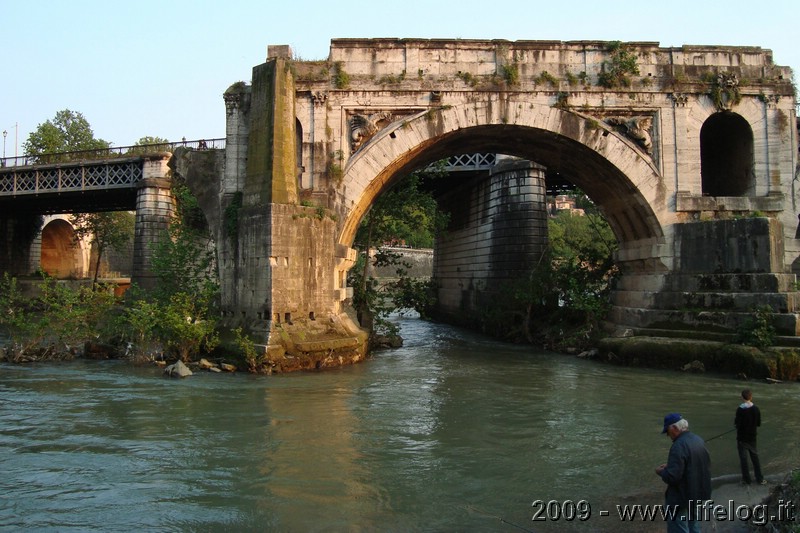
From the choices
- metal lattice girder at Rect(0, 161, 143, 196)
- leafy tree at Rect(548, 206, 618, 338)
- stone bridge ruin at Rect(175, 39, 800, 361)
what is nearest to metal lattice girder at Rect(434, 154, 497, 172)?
leafy tree at Rect(548, 206, 618, 338)

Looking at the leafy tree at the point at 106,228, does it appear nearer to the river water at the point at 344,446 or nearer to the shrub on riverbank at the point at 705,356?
the river water at the point at 344,446

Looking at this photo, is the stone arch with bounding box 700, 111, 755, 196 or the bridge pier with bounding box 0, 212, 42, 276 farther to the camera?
the bridge pier with bounding box 0, 212, 42, 276

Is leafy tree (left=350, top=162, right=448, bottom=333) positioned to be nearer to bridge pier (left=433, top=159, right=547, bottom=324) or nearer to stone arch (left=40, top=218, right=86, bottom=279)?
bridge pier (left=433, top=159, right=547, bottom=324)

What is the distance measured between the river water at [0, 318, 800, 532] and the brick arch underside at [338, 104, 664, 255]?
14.4 ft

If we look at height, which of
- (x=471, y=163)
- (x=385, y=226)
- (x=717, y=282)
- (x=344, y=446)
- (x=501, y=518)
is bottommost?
(x=501, y=518)

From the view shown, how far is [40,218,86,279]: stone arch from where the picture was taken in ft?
157

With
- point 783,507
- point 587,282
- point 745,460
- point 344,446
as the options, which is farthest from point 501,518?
point 587,282

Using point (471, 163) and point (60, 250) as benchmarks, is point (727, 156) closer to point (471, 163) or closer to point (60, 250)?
point (471, 163)

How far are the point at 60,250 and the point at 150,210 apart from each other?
23.9 meters

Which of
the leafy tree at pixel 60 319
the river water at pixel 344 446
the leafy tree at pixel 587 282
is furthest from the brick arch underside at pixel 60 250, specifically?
the leafy tree at pixel 587 282

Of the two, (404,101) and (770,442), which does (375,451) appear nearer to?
(770,442)

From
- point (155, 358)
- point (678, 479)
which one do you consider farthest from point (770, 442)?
point (155, 358)

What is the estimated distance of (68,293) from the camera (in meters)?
14.7

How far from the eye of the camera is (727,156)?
55.0ft
